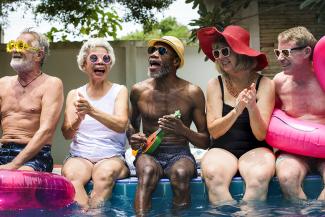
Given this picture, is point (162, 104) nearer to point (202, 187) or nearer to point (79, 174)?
point (202, 187)

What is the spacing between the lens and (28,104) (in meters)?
5.88

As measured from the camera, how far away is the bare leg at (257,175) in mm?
5238

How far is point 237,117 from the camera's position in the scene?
18.0ft

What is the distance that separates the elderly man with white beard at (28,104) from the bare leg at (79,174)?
35 cm

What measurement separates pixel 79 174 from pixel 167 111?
3.46 ft

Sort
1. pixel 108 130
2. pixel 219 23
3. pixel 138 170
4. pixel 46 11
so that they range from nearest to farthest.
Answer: pixel 138 170, pixel 108 130, pixel 219 23, pixel 46 11

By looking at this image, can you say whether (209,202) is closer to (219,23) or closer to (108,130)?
(108,130)

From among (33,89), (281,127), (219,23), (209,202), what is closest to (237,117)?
(281,127)

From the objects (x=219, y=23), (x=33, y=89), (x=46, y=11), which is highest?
(x=46, y=11)

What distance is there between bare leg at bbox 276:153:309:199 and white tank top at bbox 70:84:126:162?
158 cm

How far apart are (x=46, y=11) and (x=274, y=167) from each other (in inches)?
294

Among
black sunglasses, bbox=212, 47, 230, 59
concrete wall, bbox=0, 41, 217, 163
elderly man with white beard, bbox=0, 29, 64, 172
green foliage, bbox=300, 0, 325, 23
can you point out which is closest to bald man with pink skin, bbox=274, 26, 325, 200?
black sunglasses, bbox=212, 47, 230, 59

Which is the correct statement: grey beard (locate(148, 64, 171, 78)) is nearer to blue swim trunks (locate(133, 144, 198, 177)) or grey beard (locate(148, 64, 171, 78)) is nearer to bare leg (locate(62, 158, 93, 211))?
blue swim trunks (locate(133, 144, 198, 177))

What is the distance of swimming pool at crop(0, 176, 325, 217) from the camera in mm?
4922
